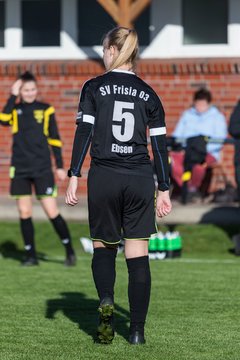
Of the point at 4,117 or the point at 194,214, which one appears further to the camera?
the point at 194,214

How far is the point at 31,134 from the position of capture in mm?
12234

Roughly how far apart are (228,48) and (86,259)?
508cm

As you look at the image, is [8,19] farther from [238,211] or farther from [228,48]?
[238,211]

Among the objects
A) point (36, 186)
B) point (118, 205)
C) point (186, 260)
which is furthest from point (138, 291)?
point (186, 260)

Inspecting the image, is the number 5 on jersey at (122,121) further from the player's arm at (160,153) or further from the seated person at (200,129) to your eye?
the seated person at (200,129)

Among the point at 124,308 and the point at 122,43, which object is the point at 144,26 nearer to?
the point at 124,308

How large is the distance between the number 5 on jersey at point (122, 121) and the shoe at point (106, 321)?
Answer: 96 cm

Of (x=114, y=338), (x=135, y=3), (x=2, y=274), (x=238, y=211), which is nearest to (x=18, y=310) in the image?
(x=114, y=338)

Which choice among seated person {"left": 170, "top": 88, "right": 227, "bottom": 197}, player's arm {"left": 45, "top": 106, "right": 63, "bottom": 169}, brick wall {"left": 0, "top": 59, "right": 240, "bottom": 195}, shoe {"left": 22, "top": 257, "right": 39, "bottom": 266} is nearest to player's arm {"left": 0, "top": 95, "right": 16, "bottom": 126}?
player's arm {"left": 45, "top": 106, "right": 63, "bottom": 169}

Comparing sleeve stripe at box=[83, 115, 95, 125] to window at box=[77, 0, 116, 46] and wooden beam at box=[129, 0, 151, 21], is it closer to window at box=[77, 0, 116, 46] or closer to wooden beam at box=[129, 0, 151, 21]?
wooden beam at box=[129, 0, 151, 21]

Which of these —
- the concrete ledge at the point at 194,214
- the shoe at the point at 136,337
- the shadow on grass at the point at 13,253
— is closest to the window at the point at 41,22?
the concrete ledge at the point at 194,214

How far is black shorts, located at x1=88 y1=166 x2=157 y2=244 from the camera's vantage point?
7.05 m

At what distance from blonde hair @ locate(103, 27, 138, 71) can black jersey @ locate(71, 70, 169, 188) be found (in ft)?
0.24

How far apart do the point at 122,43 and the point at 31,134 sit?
5292 millimetres
